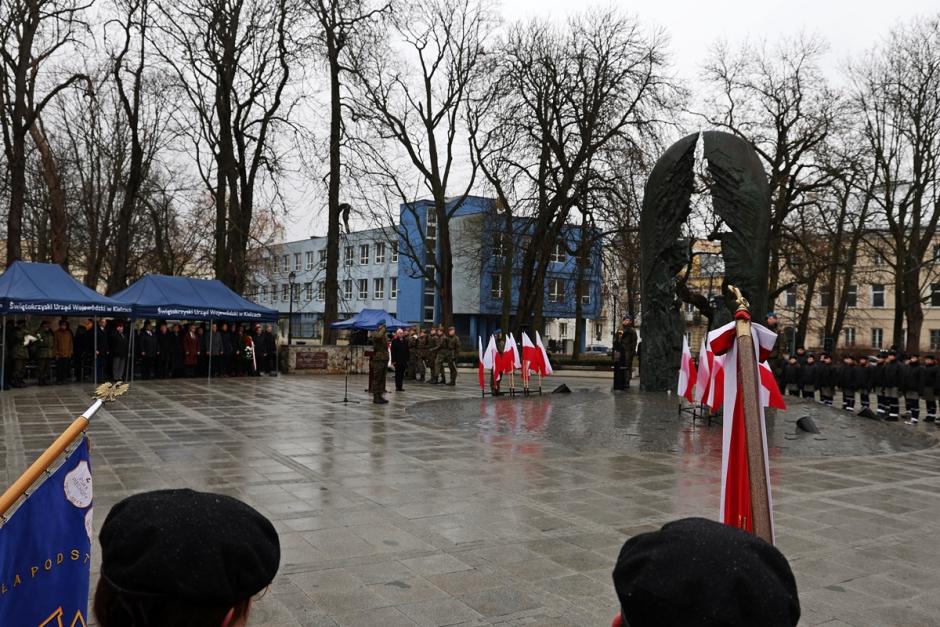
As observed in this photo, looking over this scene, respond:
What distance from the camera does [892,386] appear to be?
17.9 metres

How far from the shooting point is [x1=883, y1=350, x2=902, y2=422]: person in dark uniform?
17.8 m

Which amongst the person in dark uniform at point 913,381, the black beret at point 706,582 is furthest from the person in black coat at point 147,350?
the black beret at point 706,582

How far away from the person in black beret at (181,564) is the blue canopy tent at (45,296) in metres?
19.5

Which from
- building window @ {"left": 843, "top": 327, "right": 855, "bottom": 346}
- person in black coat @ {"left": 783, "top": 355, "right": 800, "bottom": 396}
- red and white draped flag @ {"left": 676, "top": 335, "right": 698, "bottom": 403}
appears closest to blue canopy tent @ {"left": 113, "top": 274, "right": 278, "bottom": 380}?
red and white draped flag @ {"left": 676, "top": 335, "right": 698, "bottom": 403}

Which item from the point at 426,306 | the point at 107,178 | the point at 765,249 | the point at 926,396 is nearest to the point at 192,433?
the point at 765,249

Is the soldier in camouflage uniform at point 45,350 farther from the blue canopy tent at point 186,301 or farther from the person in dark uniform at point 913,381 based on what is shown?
the person in dark uniform at point 913,381

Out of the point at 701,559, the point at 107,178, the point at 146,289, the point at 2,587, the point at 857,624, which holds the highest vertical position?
the point at 107,178

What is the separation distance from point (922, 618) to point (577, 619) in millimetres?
2241

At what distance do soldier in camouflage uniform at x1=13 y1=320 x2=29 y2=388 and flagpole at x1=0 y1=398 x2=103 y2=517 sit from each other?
19543 mm

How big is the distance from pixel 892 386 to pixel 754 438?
17.0 meters

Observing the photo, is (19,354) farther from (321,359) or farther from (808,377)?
(808,377)

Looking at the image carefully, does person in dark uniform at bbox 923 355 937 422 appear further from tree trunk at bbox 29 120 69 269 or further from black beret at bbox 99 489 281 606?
tree trunk at bbox 29 120 69 269

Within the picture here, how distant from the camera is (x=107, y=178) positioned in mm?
36625

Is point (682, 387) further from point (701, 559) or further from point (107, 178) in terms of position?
point (107, 178)
